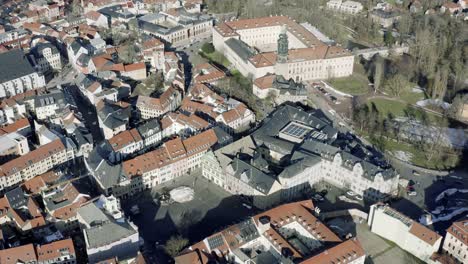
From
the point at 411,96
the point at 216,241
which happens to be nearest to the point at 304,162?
the point at 216,241

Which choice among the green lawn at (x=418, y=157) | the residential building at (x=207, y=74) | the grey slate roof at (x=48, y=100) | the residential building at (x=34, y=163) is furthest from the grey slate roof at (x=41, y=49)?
the green lawn at (x=418, y=157)

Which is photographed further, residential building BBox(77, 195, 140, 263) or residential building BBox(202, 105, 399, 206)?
residential building BBox(202, 105, 399, 206)

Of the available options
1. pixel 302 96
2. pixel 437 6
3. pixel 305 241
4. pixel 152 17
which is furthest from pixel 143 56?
pixel 437 6

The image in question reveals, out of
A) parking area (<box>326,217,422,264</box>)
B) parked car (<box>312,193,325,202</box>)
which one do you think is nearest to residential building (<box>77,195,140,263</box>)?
parking area (<box>326,217,422,264</box>)

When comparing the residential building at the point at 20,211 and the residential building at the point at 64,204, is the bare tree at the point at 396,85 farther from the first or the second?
the residential building at the point at 20,211

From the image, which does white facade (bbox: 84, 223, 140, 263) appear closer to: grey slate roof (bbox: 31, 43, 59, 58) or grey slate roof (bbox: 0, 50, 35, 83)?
grey slate roof (bbox: 0, 50, 35, 83)
